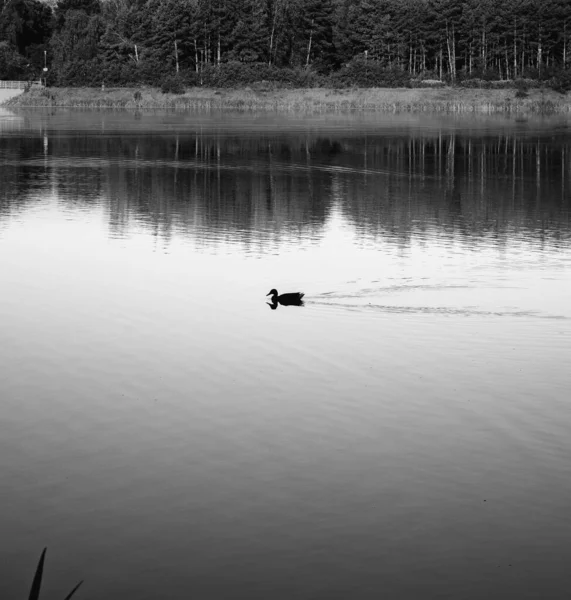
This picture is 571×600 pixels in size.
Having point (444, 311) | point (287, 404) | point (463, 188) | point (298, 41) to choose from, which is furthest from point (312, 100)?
point (287, 404)

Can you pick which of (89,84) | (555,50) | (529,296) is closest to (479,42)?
(555,50)

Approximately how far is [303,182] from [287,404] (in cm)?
2597

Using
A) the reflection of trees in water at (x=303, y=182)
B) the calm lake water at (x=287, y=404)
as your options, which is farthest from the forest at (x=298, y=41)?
the calm lake water at (x=287, y=404)

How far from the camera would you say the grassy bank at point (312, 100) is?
101 m

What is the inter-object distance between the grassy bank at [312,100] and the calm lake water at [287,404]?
73190 mm

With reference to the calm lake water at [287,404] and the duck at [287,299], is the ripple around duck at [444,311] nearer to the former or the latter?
the calm lake water at [287,404]

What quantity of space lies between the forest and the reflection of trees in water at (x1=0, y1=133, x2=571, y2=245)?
6473 centimetres

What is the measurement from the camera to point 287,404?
13.1m

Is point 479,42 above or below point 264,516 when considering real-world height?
above

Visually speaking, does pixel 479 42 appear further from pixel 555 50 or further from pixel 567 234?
pixel 567 234

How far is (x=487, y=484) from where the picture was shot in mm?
10594

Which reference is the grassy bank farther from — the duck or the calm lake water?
the duck

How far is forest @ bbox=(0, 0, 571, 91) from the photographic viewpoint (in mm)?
121938

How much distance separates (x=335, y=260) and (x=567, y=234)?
646 cm
